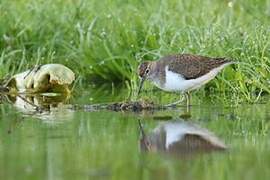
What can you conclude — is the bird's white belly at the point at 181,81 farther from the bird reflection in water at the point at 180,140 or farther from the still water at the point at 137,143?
the bird reflection in water at the point at 180,140

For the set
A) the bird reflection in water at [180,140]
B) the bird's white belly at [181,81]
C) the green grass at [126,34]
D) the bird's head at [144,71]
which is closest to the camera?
the bird reflection in water at [180,140]

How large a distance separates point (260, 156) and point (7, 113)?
3.94m

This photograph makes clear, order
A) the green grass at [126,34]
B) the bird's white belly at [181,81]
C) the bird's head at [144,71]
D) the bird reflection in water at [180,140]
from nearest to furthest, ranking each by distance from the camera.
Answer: the bird reflection in water at [180,140] < the bird's white belly at [181,81] < the bird's head at [144,71] < the green grass at [126,34]

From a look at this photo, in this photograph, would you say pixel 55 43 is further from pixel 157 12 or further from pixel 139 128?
pixel 139 128

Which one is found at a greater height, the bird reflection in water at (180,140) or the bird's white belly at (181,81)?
the bird's white belly at (181,81)

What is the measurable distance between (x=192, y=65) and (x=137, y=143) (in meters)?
2.73

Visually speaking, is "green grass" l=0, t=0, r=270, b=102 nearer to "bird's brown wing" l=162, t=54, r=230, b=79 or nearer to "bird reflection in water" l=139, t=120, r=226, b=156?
"bird's brown wing" l=162, t=54, r=230, b=79

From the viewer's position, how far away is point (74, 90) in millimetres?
12695

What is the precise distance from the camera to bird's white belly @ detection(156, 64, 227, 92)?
10406mm

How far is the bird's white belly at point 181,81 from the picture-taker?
34.1ft

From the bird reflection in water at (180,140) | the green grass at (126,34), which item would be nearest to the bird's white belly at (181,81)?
the green grass at (126,34)

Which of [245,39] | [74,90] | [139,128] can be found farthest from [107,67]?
[139,128]

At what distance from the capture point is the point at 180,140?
7996 millimetres

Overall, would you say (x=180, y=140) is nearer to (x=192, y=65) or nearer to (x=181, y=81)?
(x=181, y=81)
